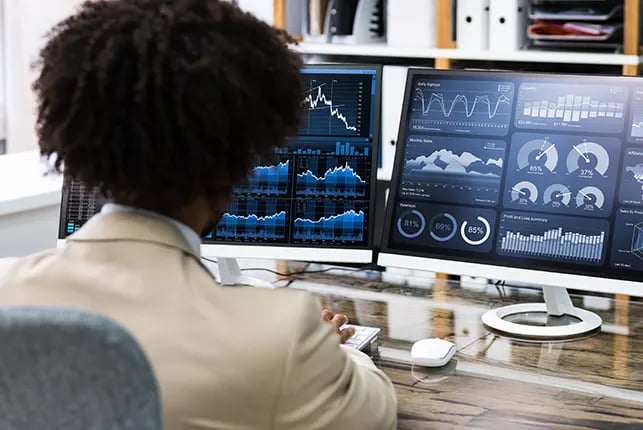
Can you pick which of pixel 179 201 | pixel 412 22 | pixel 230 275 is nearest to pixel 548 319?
pixel 230 275

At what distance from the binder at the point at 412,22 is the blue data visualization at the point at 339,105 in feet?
3.22

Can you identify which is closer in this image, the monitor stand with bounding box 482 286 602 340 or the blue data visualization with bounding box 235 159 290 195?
the monitor stand with bounding box 482 286 602 340

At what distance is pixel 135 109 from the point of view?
1197 millimetres

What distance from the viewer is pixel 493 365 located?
189 centimetres

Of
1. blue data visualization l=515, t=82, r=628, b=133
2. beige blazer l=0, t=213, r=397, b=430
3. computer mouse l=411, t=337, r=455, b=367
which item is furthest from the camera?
blue data visualization l=515, t=82, r=628, b=133

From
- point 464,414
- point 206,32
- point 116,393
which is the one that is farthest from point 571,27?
point 116,393

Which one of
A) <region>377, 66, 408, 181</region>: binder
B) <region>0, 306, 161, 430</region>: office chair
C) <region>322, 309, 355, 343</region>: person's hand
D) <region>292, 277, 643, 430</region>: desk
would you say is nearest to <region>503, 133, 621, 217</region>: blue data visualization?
<region>292, 277, 643, 430</region>: desk

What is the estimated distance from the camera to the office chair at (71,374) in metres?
0.95

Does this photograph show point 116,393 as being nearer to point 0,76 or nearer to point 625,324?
point 625,324

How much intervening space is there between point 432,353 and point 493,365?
4.2 inches

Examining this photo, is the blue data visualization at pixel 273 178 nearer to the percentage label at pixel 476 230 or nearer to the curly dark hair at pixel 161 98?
the percentage label at pixel 476 230

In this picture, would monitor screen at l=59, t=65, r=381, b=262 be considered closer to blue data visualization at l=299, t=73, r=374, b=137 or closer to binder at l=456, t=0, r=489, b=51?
blue data visualization at l=299, t=73, r=374, b=137

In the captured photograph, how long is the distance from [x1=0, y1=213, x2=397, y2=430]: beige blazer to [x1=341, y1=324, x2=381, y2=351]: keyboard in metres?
0.68

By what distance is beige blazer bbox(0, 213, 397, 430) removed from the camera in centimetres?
114
